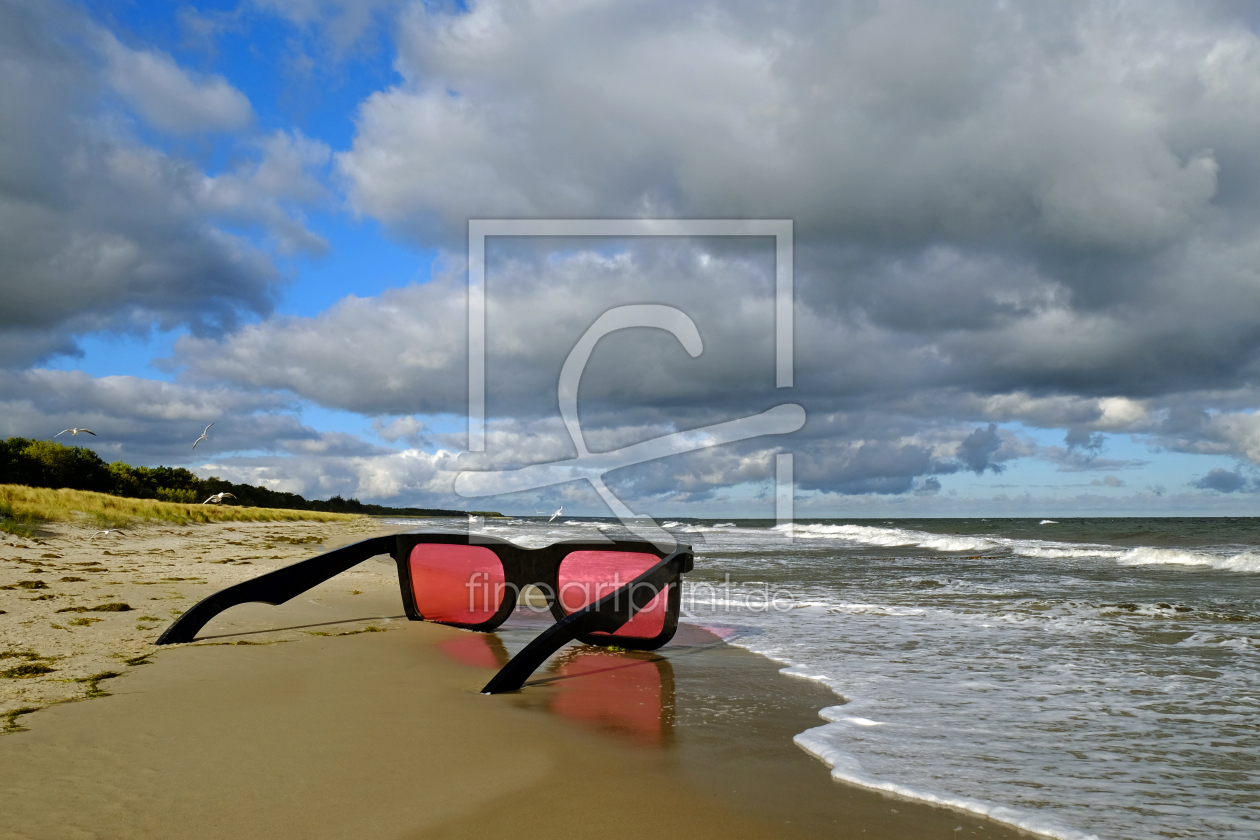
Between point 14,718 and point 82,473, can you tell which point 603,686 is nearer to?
point 14,718

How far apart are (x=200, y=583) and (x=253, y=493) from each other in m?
63.7

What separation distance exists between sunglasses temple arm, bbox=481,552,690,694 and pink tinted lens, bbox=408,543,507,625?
1.44 m

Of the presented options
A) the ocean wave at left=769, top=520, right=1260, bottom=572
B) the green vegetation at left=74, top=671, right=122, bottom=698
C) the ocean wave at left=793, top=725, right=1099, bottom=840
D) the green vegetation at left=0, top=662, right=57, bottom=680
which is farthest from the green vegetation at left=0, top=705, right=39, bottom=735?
the ocean wave at left=769, top=520, right=1260, bottom=572

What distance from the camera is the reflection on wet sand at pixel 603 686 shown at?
11.3 feet

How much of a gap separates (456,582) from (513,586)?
70 cm

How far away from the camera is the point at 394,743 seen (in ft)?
9.53

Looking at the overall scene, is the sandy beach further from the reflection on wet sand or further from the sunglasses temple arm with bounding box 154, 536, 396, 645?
the sunglasses temple arm with bounding box 154, 536, 396, 645

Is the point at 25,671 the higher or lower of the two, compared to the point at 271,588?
lower

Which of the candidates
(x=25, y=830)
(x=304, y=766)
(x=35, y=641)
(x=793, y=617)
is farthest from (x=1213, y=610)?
(x=35, y=641)

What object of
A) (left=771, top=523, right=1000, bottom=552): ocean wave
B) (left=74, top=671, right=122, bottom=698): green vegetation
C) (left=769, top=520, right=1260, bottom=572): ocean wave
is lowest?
(left=771, top=523, right=1000, bottom=552): ocean wave

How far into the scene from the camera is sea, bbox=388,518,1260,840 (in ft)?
8.79

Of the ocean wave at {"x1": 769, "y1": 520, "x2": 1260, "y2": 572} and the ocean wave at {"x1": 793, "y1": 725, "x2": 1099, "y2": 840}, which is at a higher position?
the ocean wave at {"x1": 793, "y1": 725, "x2": 1099, "y2": 840}

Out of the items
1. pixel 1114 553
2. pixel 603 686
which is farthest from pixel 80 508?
pixel 1114 553

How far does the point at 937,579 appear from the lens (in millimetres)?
11820
